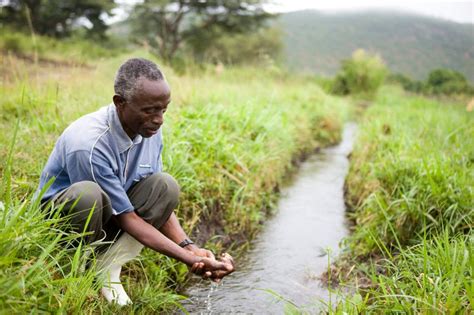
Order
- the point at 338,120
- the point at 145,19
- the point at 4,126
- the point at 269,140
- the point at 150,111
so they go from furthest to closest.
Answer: the point at 145,19 < the point at 338,120 < the point at 269,140 < the point at 4,126 < the point at 150,111

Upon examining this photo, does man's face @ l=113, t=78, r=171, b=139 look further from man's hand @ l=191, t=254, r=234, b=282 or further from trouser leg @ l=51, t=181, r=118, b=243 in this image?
man's hand @ l=191, t=254, r=234, b=282

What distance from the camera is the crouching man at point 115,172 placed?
183cm

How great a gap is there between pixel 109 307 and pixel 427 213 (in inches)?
83.5

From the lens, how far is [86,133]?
1870mm

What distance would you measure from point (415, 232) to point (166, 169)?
1.81 meters

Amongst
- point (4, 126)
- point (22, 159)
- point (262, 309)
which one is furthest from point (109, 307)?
point (4, 126)

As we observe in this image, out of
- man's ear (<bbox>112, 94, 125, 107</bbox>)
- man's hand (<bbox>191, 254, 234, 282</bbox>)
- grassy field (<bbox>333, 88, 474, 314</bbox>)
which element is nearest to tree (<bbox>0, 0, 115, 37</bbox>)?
grassy field (<bbox>333, 88, 474, 314</bbox>)

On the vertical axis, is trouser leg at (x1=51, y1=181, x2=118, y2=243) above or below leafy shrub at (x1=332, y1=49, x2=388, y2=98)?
above

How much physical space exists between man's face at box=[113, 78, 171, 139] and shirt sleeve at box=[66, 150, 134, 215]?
0.75 feet

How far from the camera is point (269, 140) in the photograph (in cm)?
491

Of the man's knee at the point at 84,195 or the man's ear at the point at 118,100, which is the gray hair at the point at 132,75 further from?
the man's knee at the point at 84,195

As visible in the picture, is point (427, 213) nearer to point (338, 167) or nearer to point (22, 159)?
point (22, 159)

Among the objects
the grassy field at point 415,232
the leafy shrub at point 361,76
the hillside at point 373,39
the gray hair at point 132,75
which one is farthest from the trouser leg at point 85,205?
the hillside at point 373,39

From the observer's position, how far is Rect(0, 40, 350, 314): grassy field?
154 centimetres
